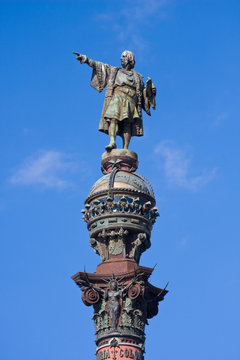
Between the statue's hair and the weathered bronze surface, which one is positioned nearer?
the weathered bronze surface

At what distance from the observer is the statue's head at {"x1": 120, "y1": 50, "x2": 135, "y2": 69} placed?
137 ft

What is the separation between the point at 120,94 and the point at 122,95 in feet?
0.35

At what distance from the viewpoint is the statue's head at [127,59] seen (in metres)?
41.9

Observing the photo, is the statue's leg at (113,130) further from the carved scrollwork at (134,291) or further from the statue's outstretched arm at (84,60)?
the carved scrollwork at (134,291)

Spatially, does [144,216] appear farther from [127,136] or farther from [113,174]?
[127,136]

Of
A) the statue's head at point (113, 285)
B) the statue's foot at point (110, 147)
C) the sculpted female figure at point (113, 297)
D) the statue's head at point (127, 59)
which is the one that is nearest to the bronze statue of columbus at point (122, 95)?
the statue's head at point (127, 59)

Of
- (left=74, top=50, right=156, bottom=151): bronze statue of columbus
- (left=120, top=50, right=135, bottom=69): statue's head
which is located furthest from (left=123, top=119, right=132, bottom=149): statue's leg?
(left=120, top=50, right=135, bottom=69): statue's head

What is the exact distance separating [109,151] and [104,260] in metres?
5.39

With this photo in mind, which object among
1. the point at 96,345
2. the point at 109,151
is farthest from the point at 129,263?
the point at 109,151

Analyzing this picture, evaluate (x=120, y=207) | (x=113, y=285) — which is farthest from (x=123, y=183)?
(x=113, y=285)

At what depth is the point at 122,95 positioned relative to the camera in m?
41.2

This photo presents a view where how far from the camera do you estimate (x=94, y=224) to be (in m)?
37.5

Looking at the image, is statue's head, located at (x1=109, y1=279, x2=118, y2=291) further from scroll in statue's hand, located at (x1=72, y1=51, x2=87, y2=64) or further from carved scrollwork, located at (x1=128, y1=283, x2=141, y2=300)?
scroll in statue's hand, located at (x1=72, y1=51, x2=87, y2=64)

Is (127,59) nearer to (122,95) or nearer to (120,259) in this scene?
(122,95)
